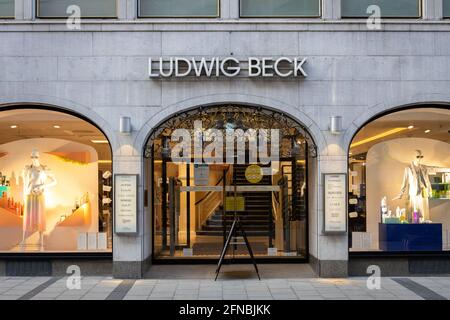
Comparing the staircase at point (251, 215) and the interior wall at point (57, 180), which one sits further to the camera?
the staircase at point (251, 215)

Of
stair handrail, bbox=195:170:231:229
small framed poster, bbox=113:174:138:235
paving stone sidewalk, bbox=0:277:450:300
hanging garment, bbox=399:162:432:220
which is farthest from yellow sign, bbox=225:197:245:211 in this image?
hanging garment, bbox=399:162:432:220

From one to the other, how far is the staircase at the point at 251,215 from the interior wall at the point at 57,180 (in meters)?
2.78

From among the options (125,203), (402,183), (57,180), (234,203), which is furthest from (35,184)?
(402,183)

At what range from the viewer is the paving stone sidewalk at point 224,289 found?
9352mm

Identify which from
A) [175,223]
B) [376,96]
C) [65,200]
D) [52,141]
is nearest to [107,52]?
[52,141]

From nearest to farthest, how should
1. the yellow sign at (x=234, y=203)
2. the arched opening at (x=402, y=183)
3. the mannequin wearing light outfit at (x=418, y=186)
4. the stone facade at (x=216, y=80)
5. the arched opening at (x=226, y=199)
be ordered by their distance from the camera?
the stone facade at (x=216, y=80) → the arched opening at (x=402, y=183) → the mannequin wearing light outfit at (x=418, y=186) → the arched opening at (x=226, y=199) → the yellow sign at (x=234, y=203)

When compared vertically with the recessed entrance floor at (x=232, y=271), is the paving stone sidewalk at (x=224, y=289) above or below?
below

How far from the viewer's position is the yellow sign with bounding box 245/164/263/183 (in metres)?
12.9

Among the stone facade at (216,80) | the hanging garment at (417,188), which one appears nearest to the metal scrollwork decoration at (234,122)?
the stone facade at (216,80)

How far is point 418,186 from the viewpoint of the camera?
473 inches

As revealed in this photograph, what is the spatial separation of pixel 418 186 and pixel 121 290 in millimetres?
6829

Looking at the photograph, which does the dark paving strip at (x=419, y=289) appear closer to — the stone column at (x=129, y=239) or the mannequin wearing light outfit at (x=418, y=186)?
the mannequin wearing light outfit at (x=418, y=186)

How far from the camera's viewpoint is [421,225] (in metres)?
11.8

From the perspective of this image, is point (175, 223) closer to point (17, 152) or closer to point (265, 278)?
point (265, 278)
